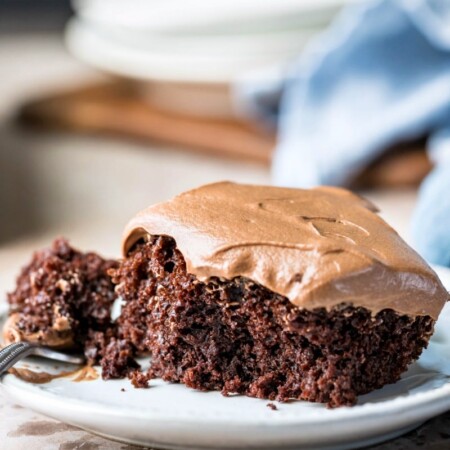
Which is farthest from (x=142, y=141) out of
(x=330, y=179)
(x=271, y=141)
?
(x=330, y=179)

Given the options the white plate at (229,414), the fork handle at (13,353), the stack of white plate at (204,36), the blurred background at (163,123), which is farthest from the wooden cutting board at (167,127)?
the fork handle at (13,353)

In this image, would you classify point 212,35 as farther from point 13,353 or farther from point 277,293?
point 277,293

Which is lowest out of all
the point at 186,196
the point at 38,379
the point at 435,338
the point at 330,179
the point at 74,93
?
the point at 38,379

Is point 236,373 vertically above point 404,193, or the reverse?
point 404,193

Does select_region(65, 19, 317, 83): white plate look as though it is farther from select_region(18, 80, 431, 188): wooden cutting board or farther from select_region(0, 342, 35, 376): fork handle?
select_region(0, 342, 35, 376): fork handle

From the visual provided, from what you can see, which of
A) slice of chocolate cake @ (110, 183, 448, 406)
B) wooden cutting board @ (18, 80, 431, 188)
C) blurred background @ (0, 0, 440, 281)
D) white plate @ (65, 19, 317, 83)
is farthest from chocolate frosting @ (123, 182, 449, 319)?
white plate @ (65, 19, 317, 83)

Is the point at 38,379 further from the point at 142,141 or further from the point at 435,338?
the point at 142,141

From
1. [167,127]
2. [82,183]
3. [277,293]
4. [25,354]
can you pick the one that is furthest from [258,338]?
[167,127]
